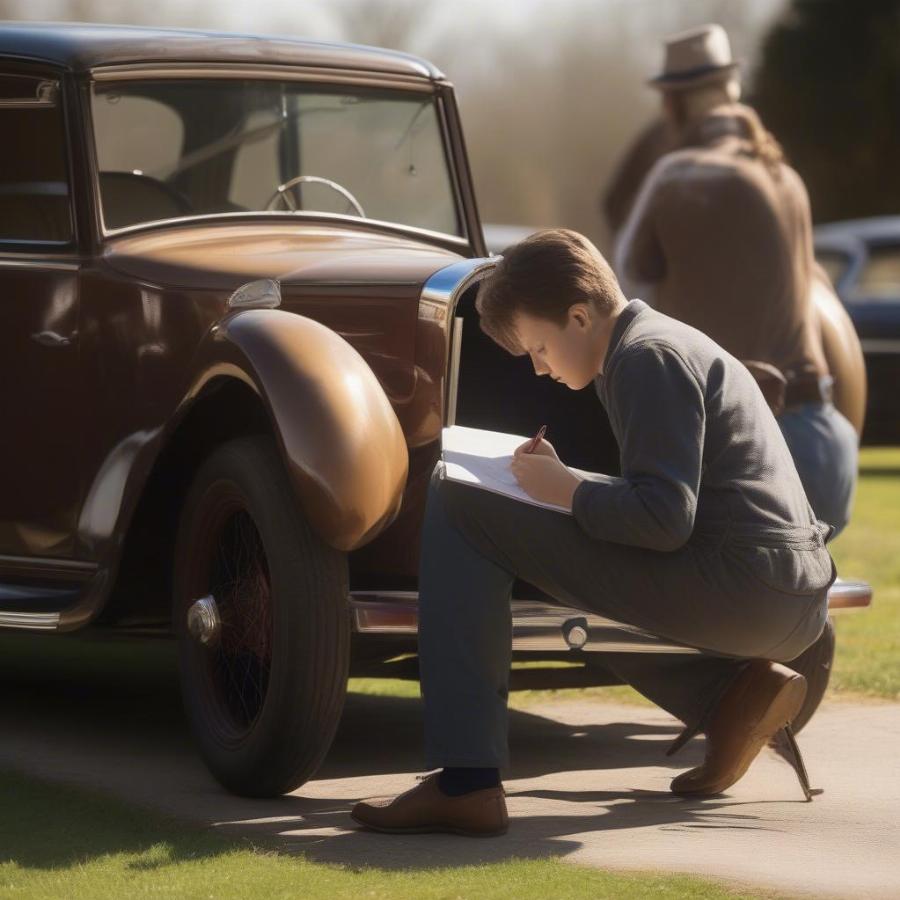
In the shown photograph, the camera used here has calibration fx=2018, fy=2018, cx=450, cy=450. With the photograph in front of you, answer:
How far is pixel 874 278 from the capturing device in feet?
54.6

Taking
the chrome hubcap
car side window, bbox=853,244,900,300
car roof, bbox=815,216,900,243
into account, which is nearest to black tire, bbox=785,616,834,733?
the chrome hubcap

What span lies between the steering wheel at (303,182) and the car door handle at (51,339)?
2.80 ft

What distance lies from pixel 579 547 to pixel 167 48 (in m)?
2.47

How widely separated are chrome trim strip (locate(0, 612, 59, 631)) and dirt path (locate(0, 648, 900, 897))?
1.08ft

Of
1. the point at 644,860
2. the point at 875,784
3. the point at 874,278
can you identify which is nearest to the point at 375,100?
the point at 875,784

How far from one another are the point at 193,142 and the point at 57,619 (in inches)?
70.7

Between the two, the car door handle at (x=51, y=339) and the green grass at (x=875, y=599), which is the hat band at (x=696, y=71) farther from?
the car door handle at (x=51, y=339)

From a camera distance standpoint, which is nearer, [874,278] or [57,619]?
[57,619]

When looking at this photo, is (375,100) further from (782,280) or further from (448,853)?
(448,853)

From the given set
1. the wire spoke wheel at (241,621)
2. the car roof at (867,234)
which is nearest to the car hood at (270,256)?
the wire spoke wheel at (241,621)

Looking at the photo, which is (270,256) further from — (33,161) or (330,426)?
(330,426)

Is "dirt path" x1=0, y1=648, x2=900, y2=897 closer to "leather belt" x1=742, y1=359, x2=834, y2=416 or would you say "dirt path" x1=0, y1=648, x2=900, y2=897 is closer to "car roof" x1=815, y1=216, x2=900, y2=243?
"leather belt" x1=742, y1=359, x2=834, y2=416

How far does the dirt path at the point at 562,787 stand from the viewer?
4.01 m

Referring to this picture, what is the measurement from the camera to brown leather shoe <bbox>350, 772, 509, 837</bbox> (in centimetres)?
415
